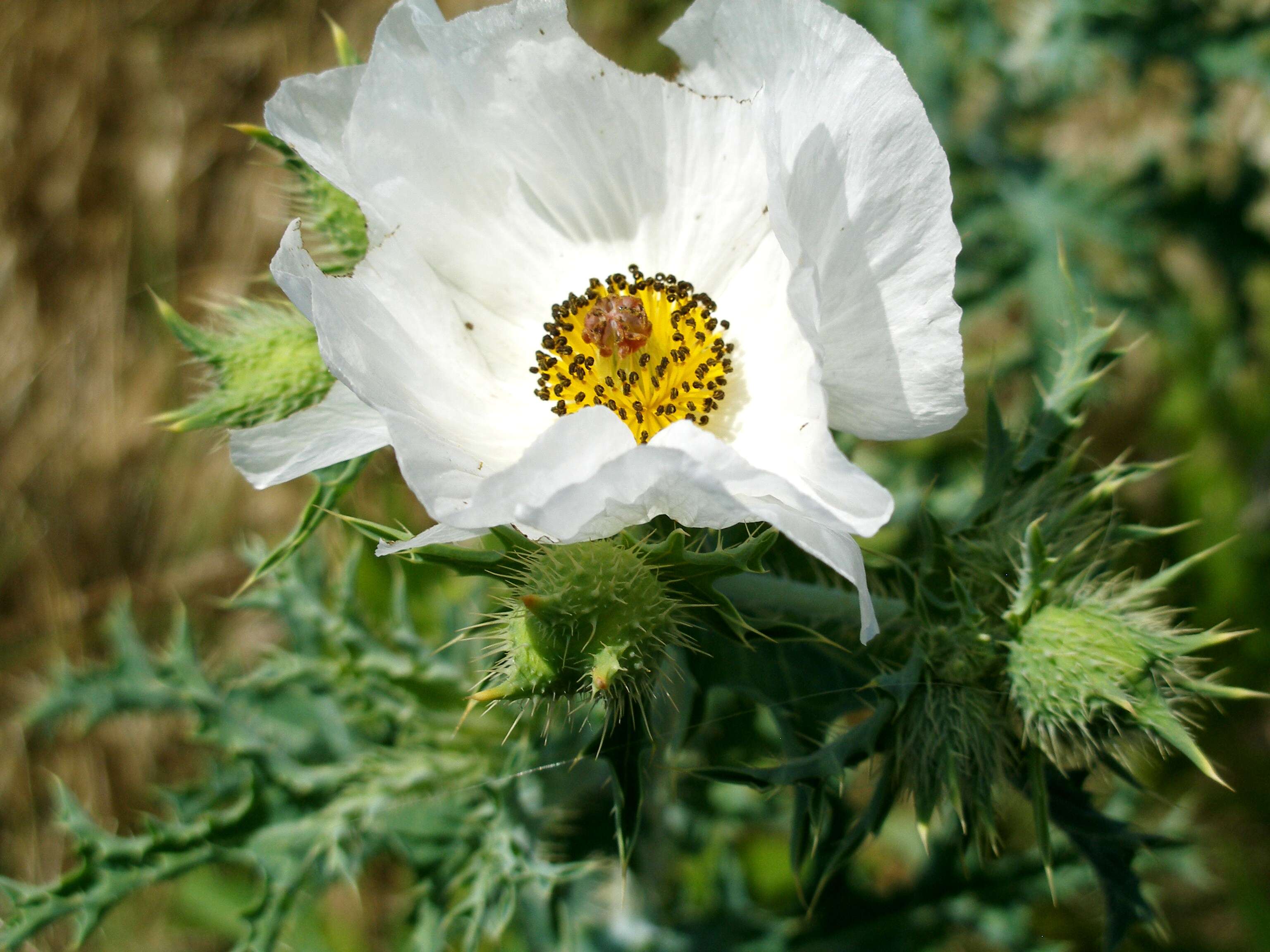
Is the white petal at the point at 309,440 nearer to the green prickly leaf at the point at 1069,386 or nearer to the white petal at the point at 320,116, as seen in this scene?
the white petal at the point at 320,116

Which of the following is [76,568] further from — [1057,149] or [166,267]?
[1057,149]

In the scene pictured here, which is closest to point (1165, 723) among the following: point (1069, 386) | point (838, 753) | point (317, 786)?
point (838, 753)

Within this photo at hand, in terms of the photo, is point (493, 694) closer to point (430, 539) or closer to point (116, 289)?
point (430, 539)

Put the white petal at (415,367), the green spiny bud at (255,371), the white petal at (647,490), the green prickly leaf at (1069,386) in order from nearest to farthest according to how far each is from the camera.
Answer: the white petal at (647,490) → the white petal at (415,367) → the green spiny bud at (255,371) → the green prickly leaf at (1069,386)

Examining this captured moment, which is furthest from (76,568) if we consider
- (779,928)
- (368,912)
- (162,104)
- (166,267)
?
(779,928)

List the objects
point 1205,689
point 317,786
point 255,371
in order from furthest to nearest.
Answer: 1. point 317,786
2. point 255,371
3. point 1205,689

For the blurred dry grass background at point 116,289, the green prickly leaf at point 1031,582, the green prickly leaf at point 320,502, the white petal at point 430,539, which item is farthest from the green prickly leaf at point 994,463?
the blurred dry grass background at point 116,289

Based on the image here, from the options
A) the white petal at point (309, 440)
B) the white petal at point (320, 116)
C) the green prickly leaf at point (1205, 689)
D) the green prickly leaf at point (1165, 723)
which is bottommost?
the green prickly leaf at point (1205, 689)
